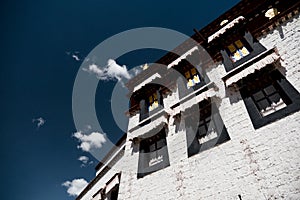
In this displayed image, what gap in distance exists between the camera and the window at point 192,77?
10.4 m

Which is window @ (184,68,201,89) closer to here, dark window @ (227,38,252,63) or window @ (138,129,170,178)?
dark window @ (227,38,252,63)

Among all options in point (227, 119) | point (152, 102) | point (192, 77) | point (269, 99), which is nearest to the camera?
point (269, 99)

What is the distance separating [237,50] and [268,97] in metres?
3.28

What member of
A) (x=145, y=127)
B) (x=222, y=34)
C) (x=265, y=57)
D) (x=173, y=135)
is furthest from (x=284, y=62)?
(x=145, y=127)

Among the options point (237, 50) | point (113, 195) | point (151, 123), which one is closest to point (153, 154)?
point (151, 123)

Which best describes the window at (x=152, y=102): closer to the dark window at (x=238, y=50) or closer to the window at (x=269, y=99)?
the dark window at (x=238, y=50)

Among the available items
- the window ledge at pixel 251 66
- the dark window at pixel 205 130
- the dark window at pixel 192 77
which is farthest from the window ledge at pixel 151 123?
the window ledge at pixel 251 66

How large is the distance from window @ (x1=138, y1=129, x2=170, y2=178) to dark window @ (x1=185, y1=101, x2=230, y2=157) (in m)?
1.46

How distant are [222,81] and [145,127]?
4579mm

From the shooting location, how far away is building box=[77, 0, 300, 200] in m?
5.77

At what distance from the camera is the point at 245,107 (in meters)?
7.26

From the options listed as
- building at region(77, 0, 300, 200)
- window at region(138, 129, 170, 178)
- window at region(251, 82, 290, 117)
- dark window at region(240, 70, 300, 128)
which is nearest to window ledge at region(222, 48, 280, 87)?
building at region(77, 0, 300, 200)

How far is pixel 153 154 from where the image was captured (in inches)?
370

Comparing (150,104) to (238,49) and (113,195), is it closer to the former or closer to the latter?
(238,49)
